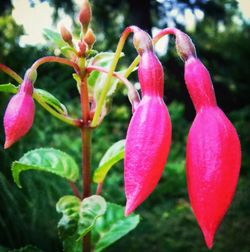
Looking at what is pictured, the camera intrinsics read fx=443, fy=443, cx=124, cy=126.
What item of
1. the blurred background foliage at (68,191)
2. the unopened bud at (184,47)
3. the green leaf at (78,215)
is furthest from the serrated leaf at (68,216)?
the unopened bud at (184,47)

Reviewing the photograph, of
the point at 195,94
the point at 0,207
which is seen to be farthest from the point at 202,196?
the point at 0,207

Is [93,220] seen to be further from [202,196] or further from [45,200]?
[45,200]

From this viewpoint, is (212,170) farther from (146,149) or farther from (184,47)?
(184,47)

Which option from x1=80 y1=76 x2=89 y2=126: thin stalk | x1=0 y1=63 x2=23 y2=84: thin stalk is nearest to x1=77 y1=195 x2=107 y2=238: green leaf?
x1=80 y1=76 x2=89 y2=126: thin stalk

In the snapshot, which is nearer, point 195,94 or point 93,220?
point 195,94

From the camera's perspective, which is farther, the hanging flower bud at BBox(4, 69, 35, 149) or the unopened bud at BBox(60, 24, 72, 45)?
the unopened bud at BBox(60, 24, 72, 45)

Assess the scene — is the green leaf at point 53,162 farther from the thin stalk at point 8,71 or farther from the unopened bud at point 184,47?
the unopened bud at point 184,47

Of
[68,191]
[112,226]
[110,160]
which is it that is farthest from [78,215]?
[68,191]

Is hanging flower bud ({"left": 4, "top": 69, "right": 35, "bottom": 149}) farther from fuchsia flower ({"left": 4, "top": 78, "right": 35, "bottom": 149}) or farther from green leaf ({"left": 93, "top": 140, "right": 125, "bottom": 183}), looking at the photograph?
green leaf ({"left": 93, "top": 140, "right": 125, "bottom": 183})
